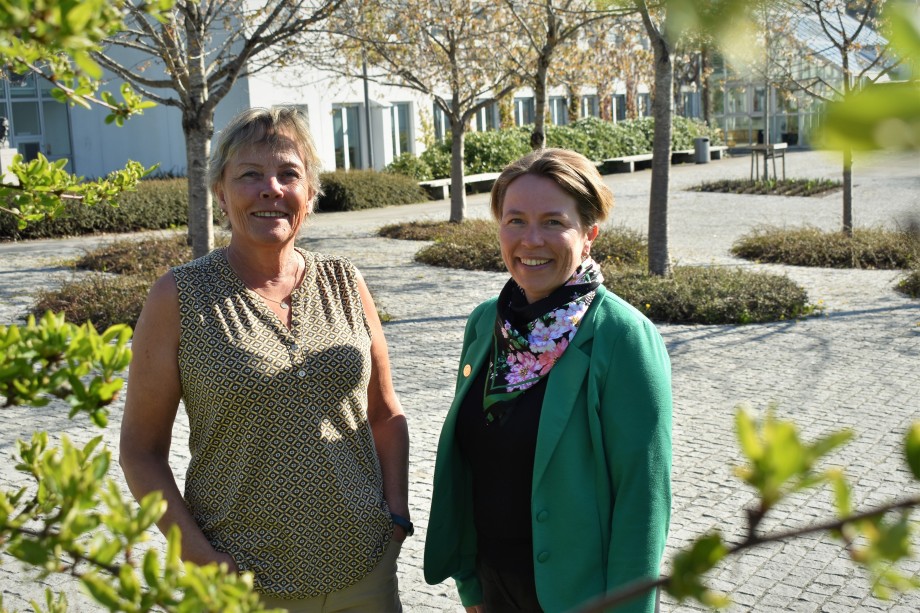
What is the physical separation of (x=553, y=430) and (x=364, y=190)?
21726 mm

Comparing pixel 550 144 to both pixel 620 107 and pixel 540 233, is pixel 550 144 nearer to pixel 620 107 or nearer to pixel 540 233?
pixel 620 107

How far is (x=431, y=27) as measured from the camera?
2003 centimetres

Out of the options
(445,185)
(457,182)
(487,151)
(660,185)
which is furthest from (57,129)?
(660,185)

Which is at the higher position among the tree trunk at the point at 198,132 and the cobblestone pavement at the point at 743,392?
the tree trunk at the point at 198,132

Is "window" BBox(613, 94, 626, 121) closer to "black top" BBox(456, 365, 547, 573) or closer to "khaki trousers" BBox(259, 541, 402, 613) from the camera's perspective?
"black top" BBox(456, 365, 547, 573)

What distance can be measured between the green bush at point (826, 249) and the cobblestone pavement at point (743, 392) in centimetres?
43

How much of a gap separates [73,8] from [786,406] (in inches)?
262

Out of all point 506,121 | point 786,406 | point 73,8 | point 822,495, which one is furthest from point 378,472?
point 506,121

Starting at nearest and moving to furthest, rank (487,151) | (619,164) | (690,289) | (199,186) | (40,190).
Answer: (40,190)
(690,289)
(199,186)
(487,151)
(619,164)

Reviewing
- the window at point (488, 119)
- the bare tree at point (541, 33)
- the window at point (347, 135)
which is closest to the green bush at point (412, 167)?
the window at point (347, 135)

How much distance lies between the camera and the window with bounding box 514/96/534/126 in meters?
39.5

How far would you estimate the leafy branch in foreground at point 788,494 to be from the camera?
1.86 ft

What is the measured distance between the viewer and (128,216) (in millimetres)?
19781

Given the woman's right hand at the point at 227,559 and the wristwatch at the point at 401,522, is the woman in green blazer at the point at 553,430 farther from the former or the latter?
the woman's right hand at the point at 227,559
